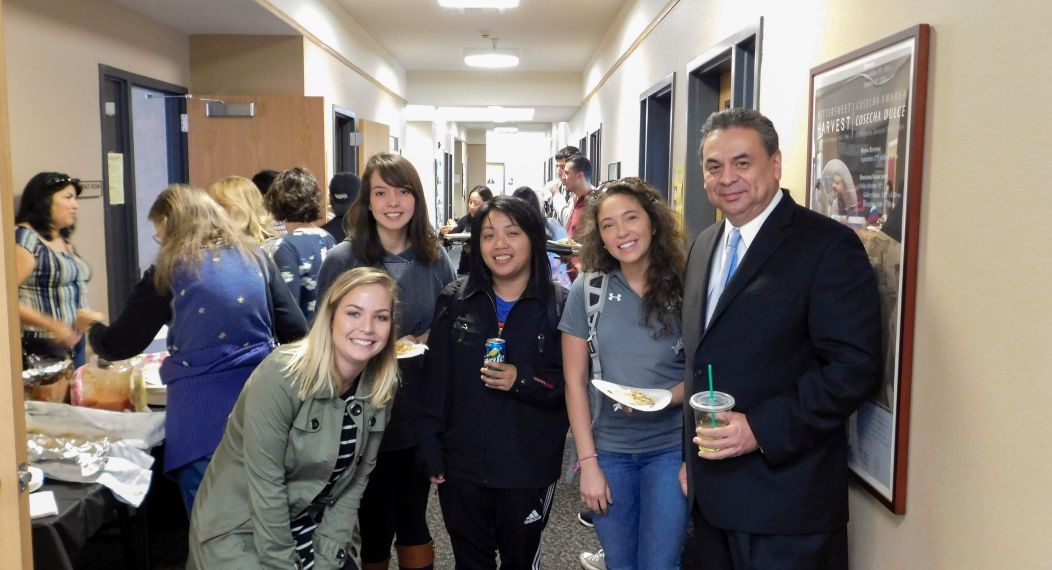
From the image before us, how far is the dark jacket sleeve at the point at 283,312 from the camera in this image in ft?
8.73

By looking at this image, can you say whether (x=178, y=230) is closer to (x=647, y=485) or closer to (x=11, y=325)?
(x=11, y=325)

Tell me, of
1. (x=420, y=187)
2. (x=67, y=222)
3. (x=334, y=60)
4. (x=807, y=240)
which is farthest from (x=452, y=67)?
(x=807, y=240)

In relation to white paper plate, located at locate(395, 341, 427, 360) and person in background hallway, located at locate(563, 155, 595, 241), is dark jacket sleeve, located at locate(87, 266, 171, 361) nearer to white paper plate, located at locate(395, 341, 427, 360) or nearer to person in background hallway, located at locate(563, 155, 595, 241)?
white paper plate, located at locate(395, 341, 427, 360)

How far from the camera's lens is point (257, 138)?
20.6 feet

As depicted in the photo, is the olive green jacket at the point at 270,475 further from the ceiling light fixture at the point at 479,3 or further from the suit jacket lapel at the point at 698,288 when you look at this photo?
the ceiling light fixture at the point at 479,3

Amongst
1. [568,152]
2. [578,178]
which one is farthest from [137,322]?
[568,152]

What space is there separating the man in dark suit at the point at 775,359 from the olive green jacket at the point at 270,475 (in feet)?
2.90

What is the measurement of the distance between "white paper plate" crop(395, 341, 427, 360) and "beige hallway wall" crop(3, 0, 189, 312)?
2.79 metres

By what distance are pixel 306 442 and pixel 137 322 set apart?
815 mm

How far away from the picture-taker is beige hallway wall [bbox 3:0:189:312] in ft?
13.6

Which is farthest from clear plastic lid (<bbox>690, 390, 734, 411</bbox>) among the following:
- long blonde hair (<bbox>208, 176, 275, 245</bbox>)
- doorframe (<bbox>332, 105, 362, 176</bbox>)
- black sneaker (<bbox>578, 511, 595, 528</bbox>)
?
doorframe (<bbox>332, 105, 362, 176</bbox>)

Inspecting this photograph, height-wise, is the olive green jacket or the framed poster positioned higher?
the framed poster

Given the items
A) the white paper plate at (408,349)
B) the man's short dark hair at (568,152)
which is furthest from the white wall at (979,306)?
the man's short dark hair at (568,152)

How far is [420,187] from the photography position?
2549 mm
